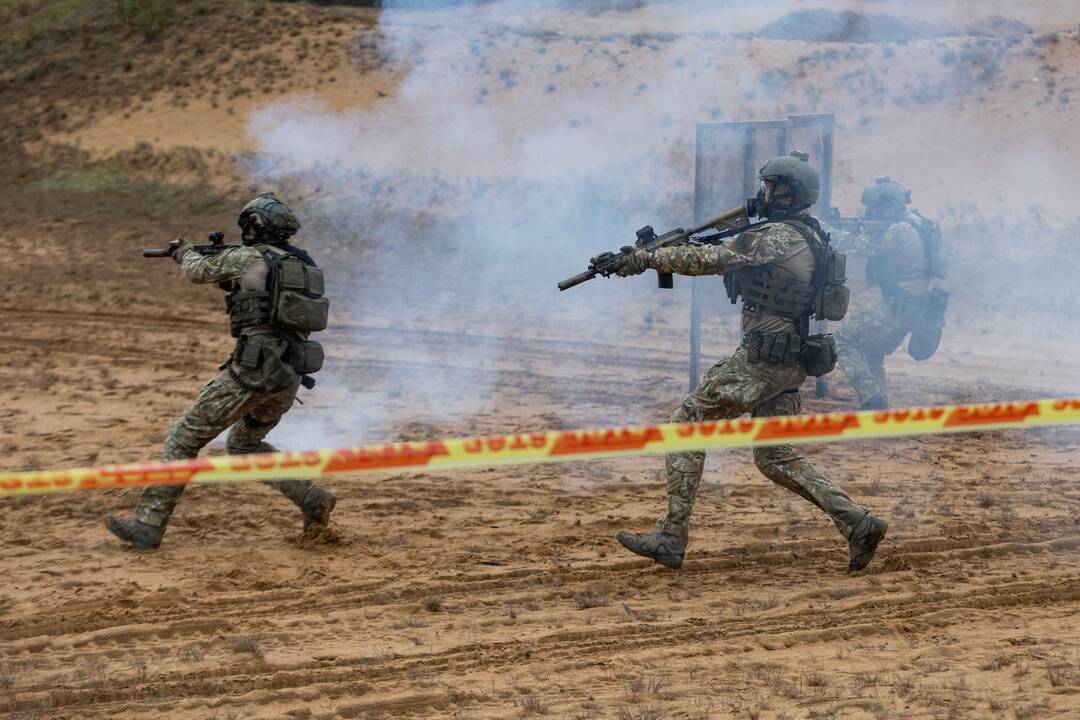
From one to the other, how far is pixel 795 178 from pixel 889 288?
3.85 m

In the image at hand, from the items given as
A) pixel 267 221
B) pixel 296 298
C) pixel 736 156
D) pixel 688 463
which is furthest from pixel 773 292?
pixel 736 156

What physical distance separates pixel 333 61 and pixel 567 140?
5.44 metres

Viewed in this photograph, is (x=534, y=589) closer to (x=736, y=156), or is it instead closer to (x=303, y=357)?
(x=303, y=357)

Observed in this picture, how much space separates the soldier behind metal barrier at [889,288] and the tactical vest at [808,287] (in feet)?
11.5

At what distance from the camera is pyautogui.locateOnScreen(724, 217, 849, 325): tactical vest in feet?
19.2

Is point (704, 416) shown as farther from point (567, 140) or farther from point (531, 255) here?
point (567, 140)

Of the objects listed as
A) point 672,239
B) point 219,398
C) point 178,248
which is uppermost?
point 672,239

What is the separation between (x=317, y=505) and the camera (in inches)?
248

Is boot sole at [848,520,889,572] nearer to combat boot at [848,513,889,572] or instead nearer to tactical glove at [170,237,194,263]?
combat boot at [848,513,889,572]

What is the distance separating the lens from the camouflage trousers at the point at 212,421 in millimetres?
6059

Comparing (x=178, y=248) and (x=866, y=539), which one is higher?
(x=178, y=248)

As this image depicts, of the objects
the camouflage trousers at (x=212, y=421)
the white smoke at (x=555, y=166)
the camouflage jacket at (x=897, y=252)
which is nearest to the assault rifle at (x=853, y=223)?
the camouflage jacket at (x=897, y=252)

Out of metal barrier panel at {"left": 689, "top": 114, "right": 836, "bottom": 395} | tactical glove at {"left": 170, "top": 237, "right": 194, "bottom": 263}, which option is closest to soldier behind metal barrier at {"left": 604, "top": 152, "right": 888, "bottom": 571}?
tactical glove at {"left": 170, "top": 237, "right": 194, "bottom": 263}

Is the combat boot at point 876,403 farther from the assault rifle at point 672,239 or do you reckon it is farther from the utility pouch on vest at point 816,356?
the utility pouch on vest at point 816,356
